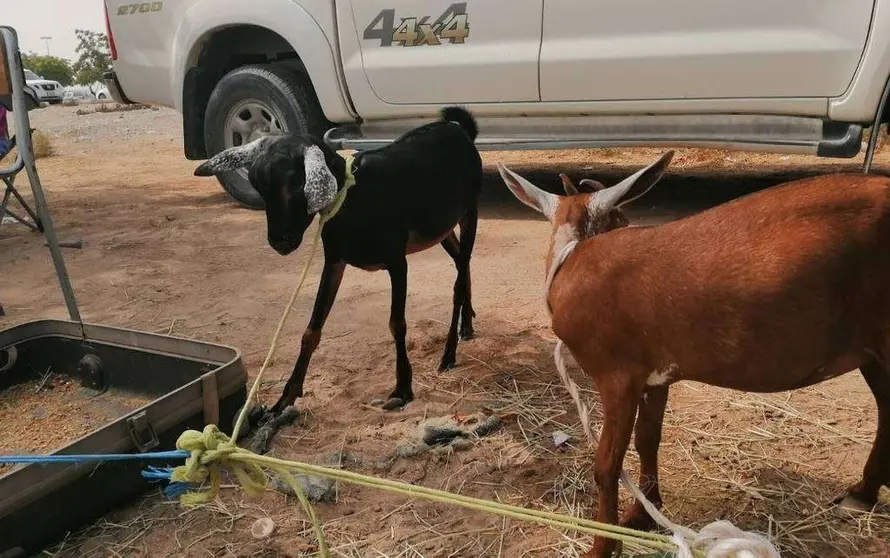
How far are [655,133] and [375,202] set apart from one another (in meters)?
2.90

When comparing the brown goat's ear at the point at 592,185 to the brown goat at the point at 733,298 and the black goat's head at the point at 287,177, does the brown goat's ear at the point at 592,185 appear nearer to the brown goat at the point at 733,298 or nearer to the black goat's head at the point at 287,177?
the brown goat at the point at 733,298

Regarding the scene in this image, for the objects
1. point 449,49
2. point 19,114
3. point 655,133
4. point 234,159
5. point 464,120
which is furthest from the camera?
point 449,49

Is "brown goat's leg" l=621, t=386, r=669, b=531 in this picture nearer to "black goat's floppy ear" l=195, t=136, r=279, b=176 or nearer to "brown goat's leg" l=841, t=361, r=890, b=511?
"brown goat's leg" l=841, t=361, r=890, b=511

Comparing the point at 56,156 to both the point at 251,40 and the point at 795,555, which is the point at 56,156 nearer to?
the point at 251,40

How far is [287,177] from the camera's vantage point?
2.89 m

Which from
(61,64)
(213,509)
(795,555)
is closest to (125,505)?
(213,509)

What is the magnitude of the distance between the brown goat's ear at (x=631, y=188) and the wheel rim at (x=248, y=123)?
4842mm

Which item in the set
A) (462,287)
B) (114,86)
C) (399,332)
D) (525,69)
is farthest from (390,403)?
(114,86)

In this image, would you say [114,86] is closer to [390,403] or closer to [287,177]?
[287,177]

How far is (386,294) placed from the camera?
4.82 meters

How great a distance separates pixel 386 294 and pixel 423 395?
142cm

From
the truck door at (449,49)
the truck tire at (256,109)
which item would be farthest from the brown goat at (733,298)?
the truck tire at (256,109)

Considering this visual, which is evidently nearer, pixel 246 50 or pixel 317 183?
pixel 317 183

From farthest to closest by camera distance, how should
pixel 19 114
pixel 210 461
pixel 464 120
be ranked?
pixel 464 120 → pixel 19 114 → pixel 210 461
